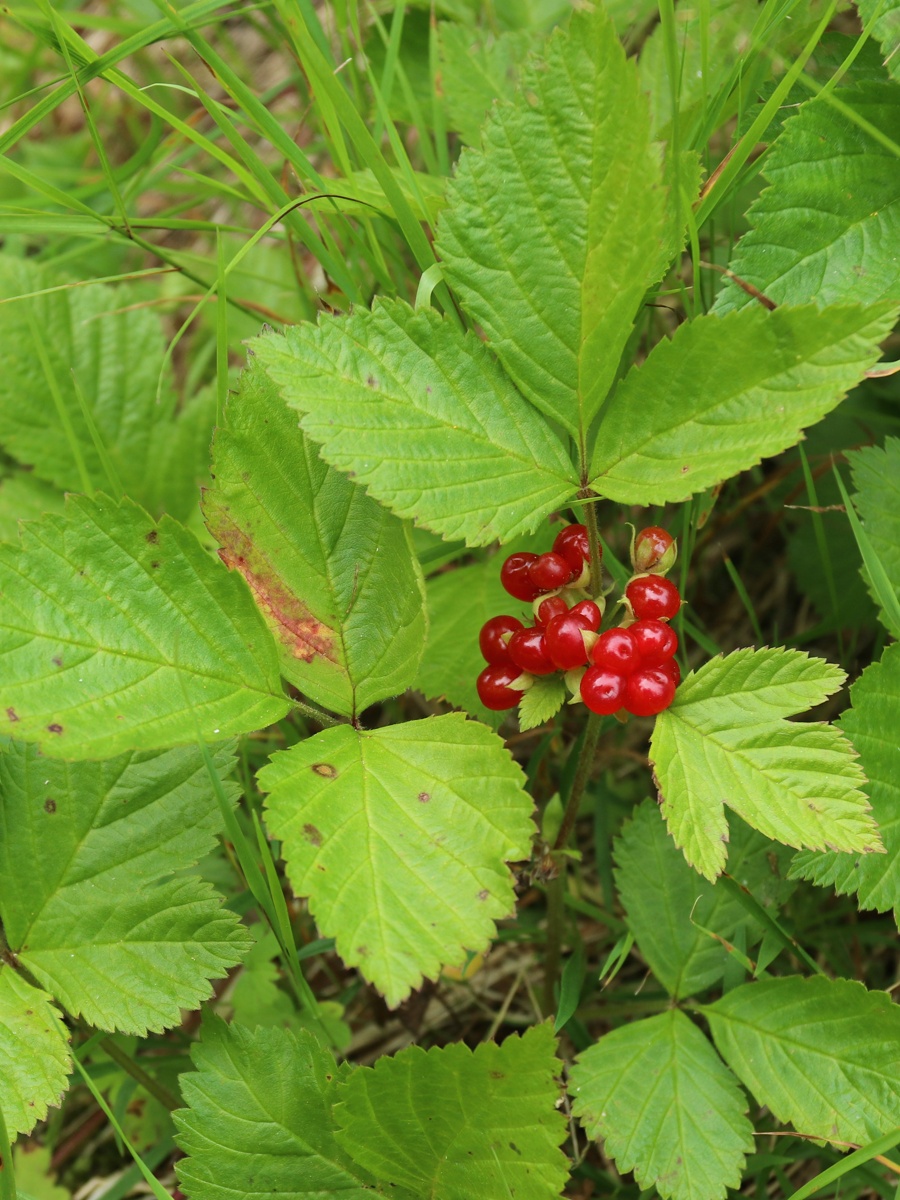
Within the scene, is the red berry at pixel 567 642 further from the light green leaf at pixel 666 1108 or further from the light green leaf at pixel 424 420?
the light green leaf at pixel 666 1108

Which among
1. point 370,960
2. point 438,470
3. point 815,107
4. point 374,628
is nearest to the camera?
point 370,960

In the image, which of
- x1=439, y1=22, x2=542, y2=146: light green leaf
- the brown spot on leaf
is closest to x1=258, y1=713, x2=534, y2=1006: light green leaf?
the brown spot on leaf

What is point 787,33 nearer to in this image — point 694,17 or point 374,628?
point 694,17

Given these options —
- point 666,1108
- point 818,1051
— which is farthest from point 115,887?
point 818,1051

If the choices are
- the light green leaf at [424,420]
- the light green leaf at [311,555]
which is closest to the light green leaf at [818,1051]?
the light green leaf at [311,555]

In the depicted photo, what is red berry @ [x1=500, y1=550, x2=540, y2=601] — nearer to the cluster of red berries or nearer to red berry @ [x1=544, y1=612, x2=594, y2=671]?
the cluster of red berries

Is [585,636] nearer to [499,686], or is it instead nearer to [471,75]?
[499,686]

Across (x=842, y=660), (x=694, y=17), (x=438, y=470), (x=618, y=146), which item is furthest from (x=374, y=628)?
(x=694, y=17)
